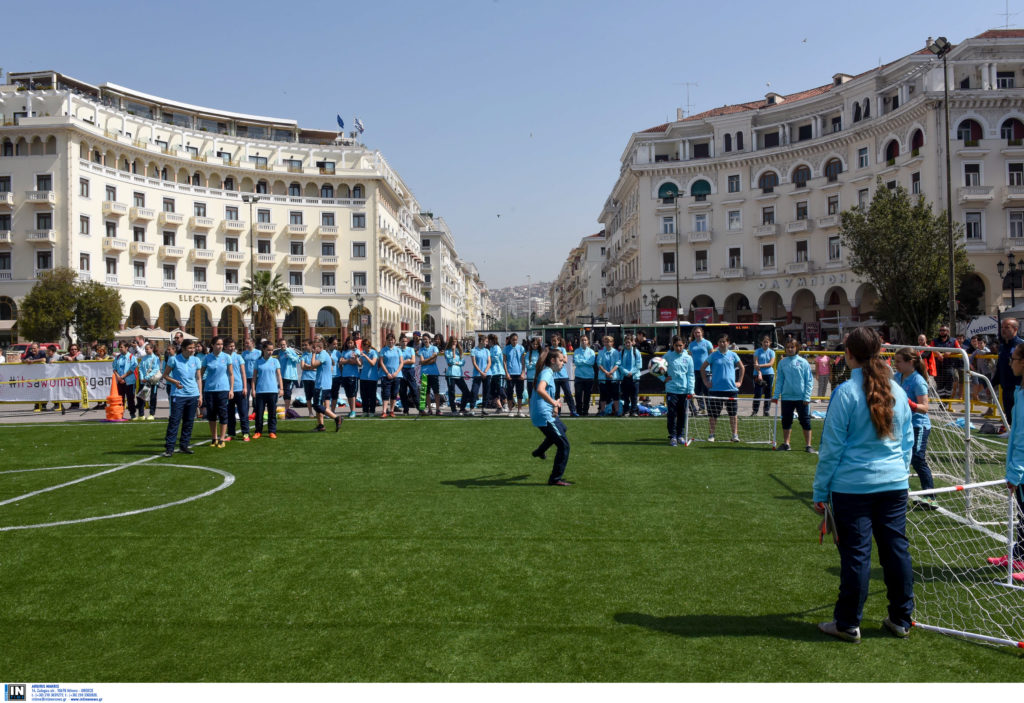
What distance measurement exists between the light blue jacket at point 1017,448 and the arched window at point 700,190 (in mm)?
55502

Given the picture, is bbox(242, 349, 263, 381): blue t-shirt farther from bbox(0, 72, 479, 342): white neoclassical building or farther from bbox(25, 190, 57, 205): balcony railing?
bbox(25, 190, 57, 205): balcony railing

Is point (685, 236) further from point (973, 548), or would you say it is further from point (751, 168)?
point (973, 548)

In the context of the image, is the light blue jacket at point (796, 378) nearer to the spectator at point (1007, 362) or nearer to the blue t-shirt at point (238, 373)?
the spectator at point (1007, 362)

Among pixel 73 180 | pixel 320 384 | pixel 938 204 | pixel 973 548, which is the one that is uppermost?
pixel 73 180

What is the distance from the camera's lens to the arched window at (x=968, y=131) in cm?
4247

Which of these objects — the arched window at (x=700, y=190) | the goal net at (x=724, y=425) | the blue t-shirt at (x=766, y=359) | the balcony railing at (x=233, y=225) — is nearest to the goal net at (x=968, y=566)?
the goal net at (x=724, y=425)

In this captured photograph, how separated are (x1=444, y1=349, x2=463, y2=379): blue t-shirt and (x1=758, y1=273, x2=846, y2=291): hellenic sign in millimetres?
39071

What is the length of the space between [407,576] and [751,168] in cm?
5673

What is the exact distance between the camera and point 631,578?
18.7 feet

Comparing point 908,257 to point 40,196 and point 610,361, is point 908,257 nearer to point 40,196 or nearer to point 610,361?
point 610,361

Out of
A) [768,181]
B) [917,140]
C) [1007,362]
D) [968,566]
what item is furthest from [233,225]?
[968,566]

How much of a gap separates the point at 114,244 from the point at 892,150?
175 ft

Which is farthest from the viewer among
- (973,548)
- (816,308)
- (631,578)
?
(816,308)

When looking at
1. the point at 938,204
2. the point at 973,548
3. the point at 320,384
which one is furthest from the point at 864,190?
the point at 973,548
